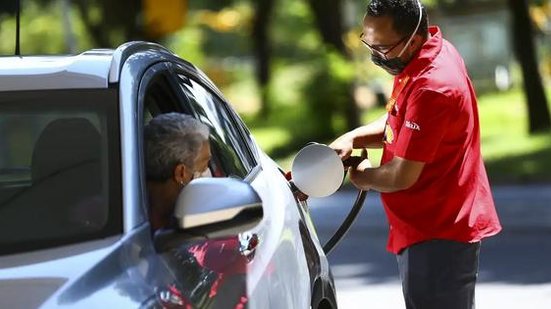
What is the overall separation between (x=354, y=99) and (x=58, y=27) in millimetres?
34174

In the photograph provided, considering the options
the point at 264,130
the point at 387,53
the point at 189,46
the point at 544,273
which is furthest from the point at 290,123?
the point at 387,53

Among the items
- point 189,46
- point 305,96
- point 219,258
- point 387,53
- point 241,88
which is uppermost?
point 387,53

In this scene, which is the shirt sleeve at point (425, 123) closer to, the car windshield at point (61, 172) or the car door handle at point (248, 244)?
the car door handle at point (248, 244)

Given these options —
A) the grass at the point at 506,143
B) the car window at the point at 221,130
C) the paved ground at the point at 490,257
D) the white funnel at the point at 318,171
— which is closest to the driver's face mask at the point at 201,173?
the car window at the point at 221,130

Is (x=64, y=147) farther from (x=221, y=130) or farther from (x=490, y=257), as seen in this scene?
(x=490, y=257)

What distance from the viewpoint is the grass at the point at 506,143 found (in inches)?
768

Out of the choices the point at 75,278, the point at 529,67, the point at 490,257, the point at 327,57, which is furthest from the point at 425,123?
the point at 327,57

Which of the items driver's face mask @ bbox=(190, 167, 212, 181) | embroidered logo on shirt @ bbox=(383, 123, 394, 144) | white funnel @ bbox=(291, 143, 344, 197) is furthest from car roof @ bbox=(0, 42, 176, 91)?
embroidered logo on shirt @ bbox=(383, 123, 394, 144)

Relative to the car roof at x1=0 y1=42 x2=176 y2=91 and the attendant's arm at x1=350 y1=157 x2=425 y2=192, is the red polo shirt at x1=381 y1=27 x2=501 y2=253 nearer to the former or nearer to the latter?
the attendant's arm at x1=350 y1=157 x2=425 y2=192

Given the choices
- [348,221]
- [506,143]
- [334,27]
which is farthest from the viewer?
[334,27]

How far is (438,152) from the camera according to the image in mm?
4527

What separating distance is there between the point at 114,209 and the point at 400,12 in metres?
1.47

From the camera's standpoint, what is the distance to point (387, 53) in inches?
183

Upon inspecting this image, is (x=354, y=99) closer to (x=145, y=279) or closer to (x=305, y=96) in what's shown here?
(x=305, y=96)
